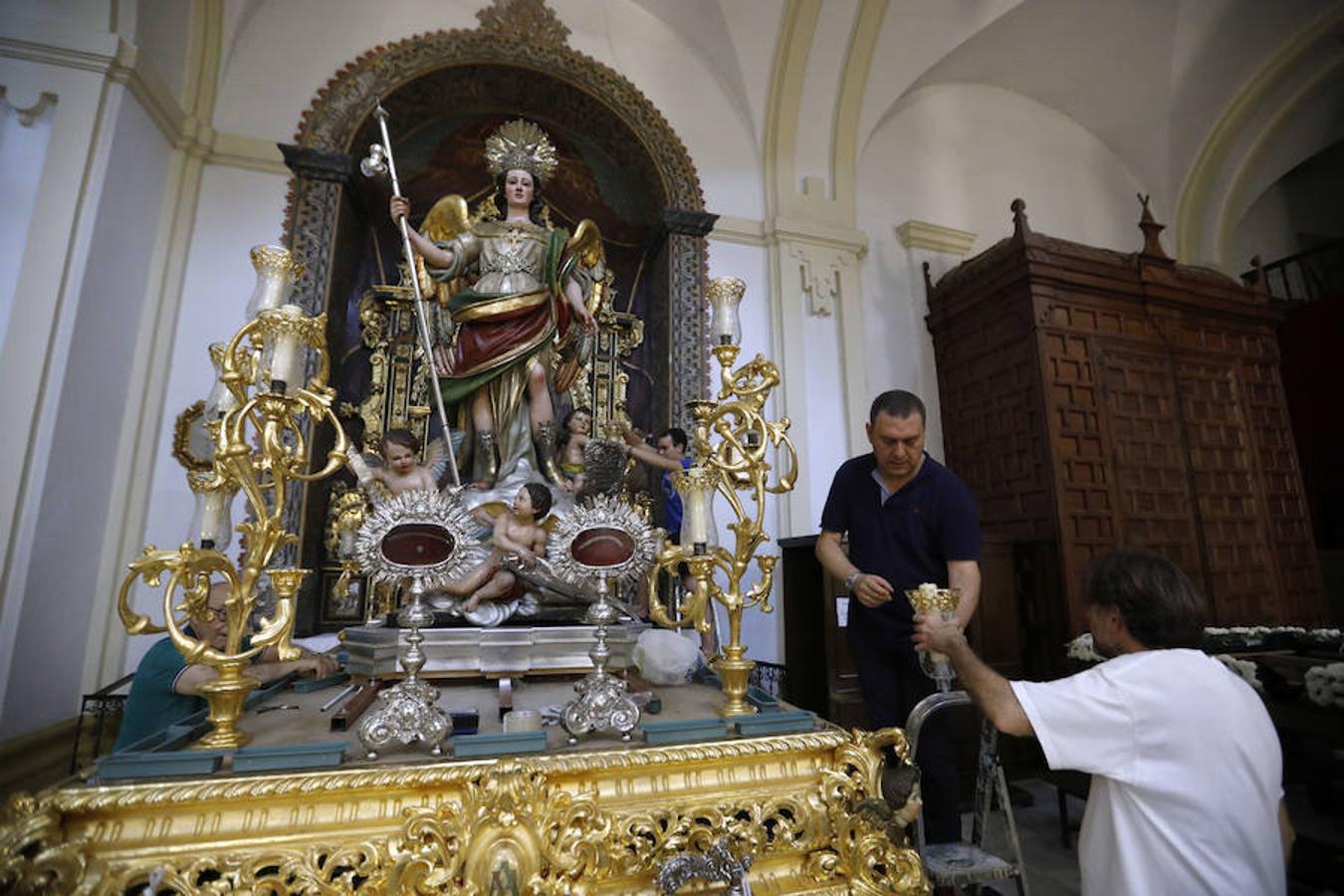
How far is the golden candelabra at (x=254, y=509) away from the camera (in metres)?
1.31

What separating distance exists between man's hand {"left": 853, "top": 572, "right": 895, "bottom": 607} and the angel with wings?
1515 mm

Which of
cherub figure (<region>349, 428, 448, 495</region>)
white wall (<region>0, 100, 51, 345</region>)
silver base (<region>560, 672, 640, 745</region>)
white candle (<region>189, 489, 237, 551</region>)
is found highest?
white wall (<region>0, 100, 51, 345</region>)

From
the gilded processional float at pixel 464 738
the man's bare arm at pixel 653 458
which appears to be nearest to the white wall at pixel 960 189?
the man's bare arm at pixel 653 458

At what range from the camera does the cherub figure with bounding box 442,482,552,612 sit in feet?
7.34

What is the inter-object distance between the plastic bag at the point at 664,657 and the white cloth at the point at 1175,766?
1049 millimetres

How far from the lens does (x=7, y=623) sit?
2.52 meters

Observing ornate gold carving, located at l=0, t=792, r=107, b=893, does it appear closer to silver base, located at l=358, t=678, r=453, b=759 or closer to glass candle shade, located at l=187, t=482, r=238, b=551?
silver base, located at l=358, t=678, r=453, b=759

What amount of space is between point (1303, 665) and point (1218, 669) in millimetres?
2135

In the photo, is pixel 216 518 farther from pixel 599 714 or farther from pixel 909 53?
pixel 909 53

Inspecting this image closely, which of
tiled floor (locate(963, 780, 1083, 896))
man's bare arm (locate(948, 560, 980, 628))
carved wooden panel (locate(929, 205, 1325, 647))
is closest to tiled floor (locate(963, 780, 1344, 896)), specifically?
tiled floor (locate(963, 780, 1083, 896))

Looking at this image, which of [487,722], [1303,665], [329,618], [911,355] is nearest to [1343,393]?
[911,355]

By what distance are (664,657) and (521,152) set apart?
264 cm

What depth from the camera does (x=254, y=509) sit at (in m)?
1.47

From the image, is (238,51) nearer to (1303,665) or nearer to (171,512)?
(171,512)
